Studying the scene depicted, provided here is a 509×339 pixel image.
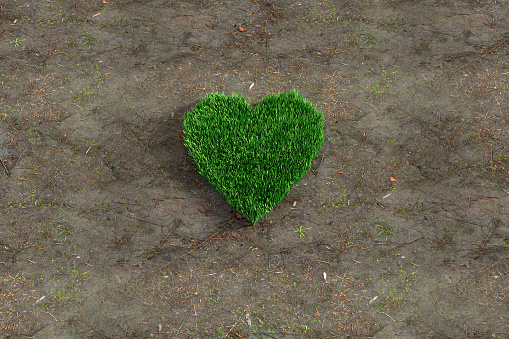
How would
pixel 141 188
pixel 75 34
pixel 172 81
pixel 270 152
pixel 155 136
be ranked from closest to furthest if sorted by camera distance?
pixel 270 152 < pixel 141 188 < pixel 155 136 < pixel 172 81 < pixel 75 34

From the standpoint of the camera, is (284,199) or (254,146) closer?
(254,146)

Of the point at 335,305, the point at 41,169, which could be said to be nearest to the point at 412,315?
the point at 335,305

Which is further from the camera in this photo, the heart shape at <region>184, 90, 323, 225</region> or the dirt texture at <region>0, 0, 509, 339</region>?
the heart shape at <region>184, 90, 323, 225</region>

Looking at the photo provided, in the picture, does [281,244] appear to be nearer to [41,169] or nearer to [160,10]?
[41,169]

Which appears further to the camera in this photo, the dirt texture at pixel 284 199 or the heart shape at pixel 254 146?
the heart shape at pixel 254 146
